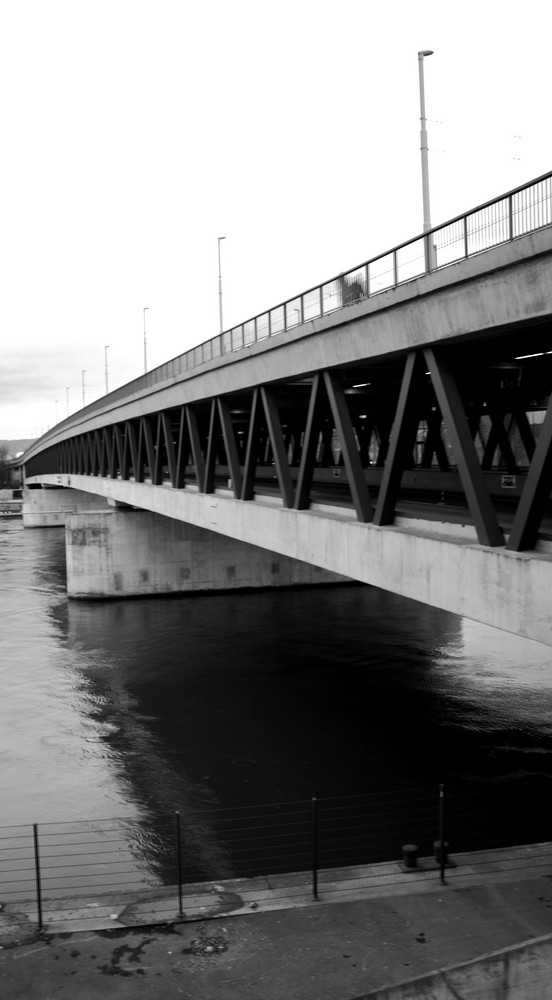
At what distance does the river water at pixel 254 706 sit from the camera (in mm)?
18844

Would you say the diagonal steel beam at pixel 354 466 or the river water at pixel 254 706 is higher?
the diagonal steel beam at pixel 354 466

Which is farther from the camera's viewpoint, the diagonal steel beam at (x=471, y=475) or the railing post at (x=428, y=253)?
the railing post at (x=428, y=253)

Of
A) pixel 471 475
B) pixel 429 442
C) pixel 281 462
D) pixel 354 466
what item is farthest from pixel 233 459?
pixel 471 475

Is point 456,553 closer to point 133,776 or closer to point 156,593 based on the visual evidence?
point 133,776

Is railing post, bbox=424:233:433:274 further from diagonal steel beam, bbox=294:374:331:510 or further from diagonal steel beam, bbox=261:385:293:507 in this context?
diagonal steel beam, bbox=261:385:293:507

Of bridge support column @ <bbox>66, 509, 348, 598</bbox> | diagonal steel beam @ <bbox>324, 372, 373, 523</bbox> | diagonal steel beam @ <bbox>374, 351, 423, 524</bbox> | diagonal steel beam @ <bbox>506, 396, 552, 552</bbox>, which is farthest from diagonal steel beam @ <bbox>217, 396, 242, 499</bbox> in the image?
bridge support column @ <bbox>66, 509, 348, 598</bbox>

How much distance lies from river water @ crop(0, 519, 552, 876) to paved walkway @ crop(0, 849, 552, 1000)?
22.7 ft

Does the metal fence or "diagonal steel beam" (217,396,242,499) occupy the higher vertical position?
"diagonal steel beam" (217,396,242,499)

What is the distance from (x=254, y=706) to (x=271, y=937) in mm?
15813

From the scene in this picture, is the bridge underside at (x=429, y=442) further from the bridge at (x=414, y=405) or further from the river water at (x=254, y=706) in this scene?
the river water at (x=254, y=706)

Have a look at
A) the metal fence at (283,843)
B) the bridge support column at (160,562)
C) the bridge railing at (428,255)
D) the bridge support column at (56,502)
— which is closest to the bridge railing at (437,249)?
the bridge railing at (428,255)

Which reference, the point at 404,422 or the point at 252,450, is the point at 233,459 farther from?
the point at 404,422

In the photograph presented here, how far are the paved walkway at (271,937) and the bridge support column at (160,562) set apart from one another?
113ft

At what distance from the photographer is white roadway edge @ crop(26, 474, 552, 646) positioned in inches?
454
